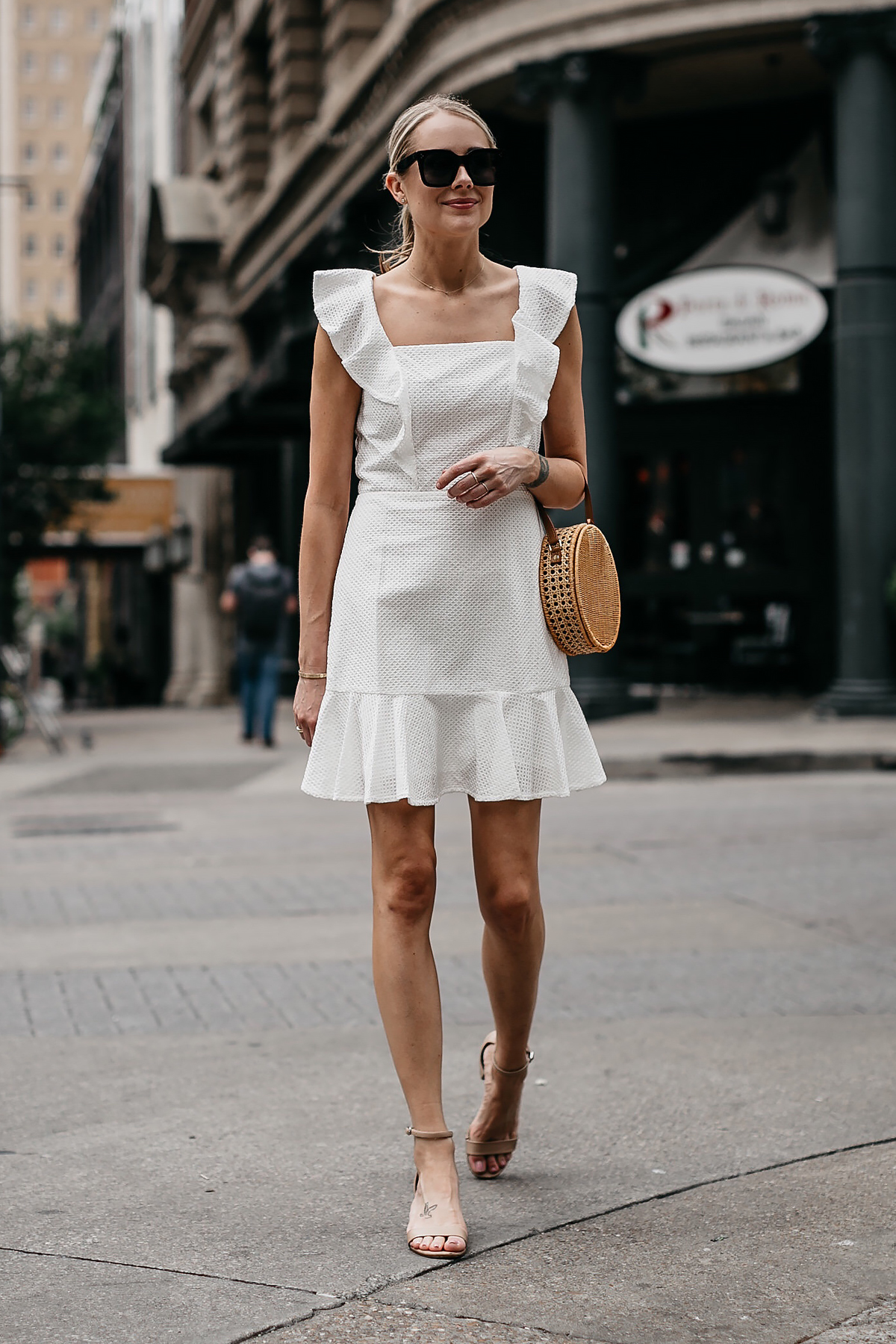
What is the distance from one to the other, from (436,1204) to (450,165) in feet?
6.61

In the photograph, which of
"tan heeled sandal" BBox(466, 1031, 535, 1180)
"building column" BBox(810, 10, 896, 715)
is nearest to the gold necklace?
"tan heeled sandal" BBox(466, 1031, 535, 1180)

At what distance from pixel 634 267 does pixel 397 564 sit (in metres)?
16.5

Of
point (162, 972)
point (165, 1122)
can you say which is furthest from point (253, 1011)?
point (165, 1122)

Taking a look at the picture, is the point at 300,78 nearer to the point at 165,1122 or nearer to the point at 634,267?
the point at 634,267

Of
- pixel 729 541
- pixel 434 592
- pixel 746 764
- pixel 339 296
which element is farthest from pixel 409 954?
pixel 729 541

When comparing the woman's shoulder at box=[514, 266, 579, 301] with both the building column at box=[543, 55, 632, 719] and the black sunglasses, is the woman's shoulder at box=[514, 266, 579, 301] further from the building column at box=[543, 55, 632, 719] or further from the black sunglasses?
the building column at box=[543, 55, 632, 719]

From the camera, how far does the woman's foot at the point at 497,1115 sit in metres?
3.61

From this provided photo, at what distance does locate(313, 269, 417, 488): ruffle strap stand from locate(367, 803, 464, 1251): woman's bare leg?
68 centimetres

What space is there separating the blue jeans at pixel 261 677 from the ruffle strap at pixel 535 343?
12640 millimetres

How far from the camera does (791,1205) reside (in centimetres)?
342

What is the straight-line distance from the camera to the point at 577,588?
340cm

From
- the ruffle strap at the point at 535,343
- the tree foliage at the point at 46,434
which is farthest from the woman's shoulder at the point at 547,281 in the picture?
the tree foliage at the point at 46,434

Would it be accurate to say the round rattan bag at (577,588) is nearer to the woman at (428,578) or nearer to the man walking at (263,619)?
the woman at (428,578)

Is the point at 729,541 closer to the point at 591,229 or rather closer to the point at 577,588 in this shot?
the point at 591,229
